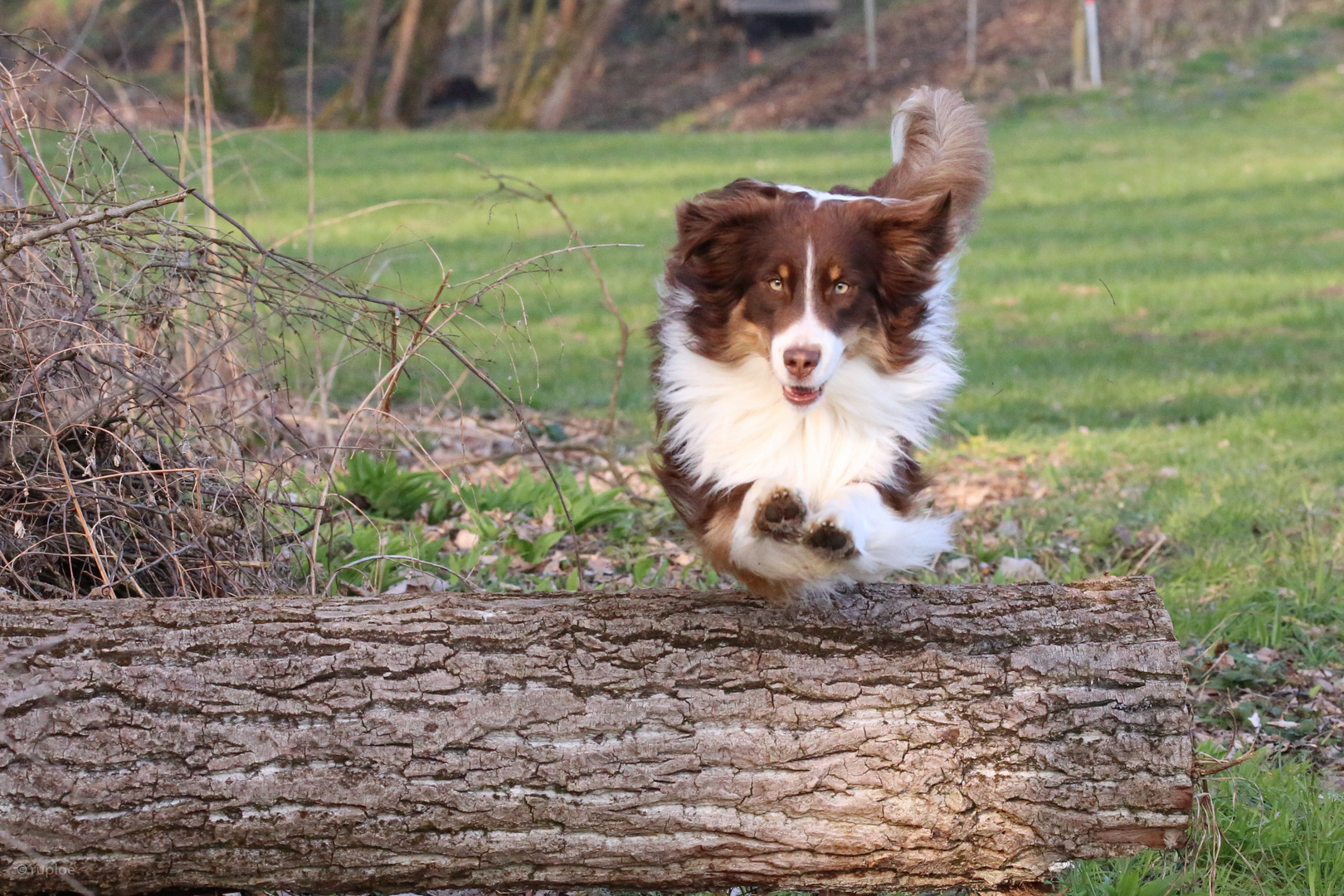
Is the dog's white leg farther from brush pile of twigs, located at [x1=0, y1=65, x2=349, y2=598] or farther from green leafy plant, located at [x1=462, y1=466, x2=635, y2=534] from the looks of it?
green leafy plant, located at [x1=462, y1=466, x2=635, y2=534]

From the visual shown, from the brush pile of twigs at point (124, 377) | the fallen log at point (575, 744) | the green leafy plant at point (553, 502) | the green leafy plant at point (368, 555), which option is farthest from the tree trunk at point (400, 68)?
the fallen log at point (575, 744)

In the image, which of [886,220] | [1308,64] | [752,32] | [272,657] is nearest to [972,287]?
[886,220]

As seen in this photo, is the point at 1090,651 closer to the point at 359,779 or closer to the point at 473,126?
the point at 359,779

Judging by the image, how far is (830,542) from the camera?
10.5ft

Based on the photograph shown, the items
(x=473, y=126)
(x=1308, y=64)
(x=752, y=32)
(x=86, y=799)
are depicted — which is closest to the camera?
(x=86, y=799)

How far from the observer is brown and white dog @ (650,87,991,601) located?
3.46m

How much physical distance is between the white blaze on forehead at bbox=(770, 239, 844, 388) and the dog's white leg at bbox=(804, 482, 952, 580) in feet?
1.09

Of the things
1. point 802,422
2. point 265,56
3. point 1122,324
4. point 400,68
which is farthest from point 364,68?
point 802,422

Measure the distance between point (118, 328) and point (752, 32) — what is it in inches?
1377

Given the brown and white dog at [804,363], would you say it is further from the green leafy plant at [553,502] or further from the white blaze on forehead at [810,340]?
the green leafy plant at [553,502]

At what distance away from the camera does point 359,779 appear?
2.98 meters

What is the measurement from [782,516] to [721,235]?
0.91m

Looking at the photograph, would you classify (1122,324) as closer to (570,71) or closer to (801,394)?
(801,394)

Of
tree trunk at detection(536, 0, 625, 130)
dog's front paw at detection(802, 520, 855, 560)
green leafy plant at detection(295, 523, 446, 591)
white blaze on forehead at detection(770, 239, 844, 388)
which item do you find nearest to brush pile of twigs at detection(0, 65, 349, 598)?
green leafy plant at detection(295, 523, 446, 591)
